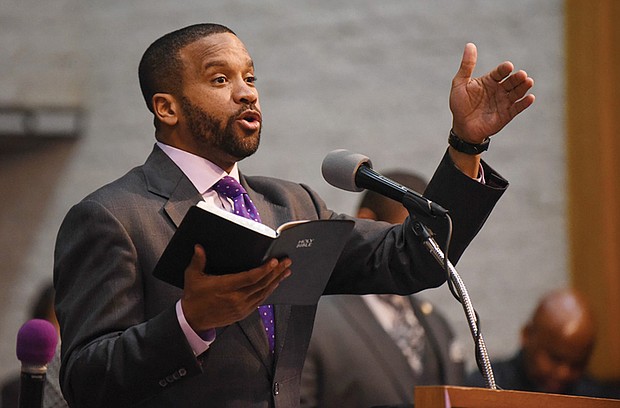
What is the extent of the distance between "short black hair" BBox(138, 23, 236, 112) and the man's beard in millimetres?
85

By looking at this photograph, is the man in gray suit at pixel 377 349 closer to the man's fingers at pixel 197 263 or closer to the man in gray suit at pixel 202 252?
the man in gray suit at pixel 202 252

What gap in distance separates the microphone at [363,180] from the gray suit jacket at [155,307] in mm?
154

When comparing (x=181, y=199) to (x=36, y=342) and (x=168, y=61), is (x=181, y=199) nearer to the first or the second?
(x=168, y=61)

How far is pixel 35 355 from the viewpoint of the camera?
2.45 m

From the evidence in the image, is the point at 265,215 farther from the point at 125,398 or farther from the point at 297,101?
the point at 297,101

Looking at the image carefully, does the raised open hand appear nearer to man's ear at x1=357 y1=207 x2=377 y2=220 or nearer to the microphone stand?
the microphone stand

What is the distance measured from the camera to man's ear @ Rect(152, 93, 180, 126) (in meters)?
2.36

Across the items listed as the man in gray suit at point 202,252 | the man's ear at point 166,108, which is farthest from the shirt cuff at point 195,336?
the man's ear at point 166,108

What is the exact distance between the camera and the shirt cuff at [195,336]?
202 cm

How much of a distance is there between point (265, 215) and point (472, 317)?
1.81 feet

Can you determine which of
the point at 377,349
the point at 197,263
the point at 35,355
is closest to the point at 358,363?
the point at 377,349

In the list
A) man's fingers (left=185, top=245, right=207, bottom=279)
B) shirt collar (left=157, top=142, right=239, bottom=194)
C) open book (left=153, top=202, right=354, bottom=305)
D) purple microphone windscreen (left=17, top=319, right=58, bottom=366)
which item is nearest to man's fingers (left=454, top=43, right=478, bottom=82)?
open book (left=153, top=202, right=354, bottom=305)

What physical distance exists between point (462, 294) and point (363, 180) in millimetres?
310

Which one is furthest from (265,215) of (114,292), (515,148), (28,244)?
(28,244)
